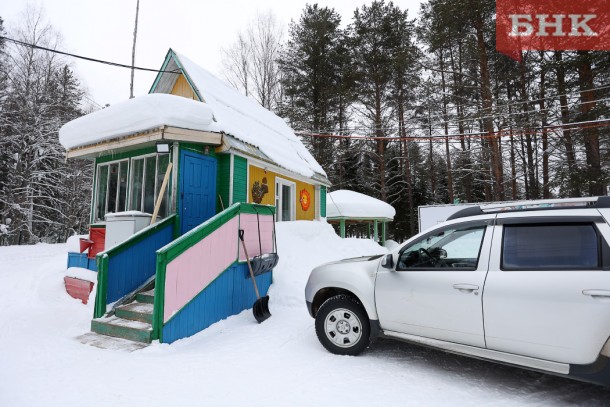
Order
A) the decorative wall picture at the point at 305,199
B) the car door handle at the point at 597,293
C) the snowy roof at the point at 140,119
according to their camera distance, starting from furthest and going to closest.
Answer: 1. the decorative wall picture at the point at 305,199
2. the snowy roof at the point at 140,119
3. the car door handle at the point at 597,293

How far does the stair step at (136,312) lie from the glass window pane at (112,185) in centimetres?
413

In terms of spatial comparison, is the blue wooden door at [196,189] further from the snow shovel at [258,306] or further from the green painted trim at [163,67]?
the green painted trim at [163,67]

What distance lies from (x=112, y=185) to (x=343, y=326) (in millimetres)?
7746

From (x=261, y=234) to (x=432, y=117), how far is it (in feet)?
66.4

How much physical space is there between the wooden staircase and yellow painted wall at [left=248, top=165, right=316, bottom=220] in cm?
417

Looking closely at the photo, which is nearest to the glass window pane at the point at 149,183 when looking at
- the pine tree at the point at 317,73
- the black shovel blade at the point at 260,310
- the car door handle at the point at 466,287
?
the black shovel blade at the point at 260,310

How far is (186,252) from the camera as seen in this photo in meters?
4.85

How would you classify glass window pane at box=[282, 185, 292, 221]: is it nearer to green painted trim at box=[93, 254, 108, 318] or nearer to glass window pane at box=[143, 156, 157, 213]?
glass window pane at box=[143, 156, 157, 213]

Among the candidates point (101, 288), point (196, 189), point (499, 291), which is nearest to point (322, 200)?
point (196, 189)

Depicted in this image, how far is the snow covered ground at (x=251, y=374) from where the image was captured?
3.04m

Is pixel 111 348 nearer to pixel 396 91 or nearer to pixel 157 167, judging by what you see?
pixel 157 167

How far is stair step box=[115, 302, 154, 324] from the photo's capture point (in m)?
5.09

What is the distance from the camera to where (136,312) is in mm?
5184

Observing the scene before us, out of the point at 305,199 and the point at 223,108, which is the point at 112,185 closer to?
the point at 223,108
